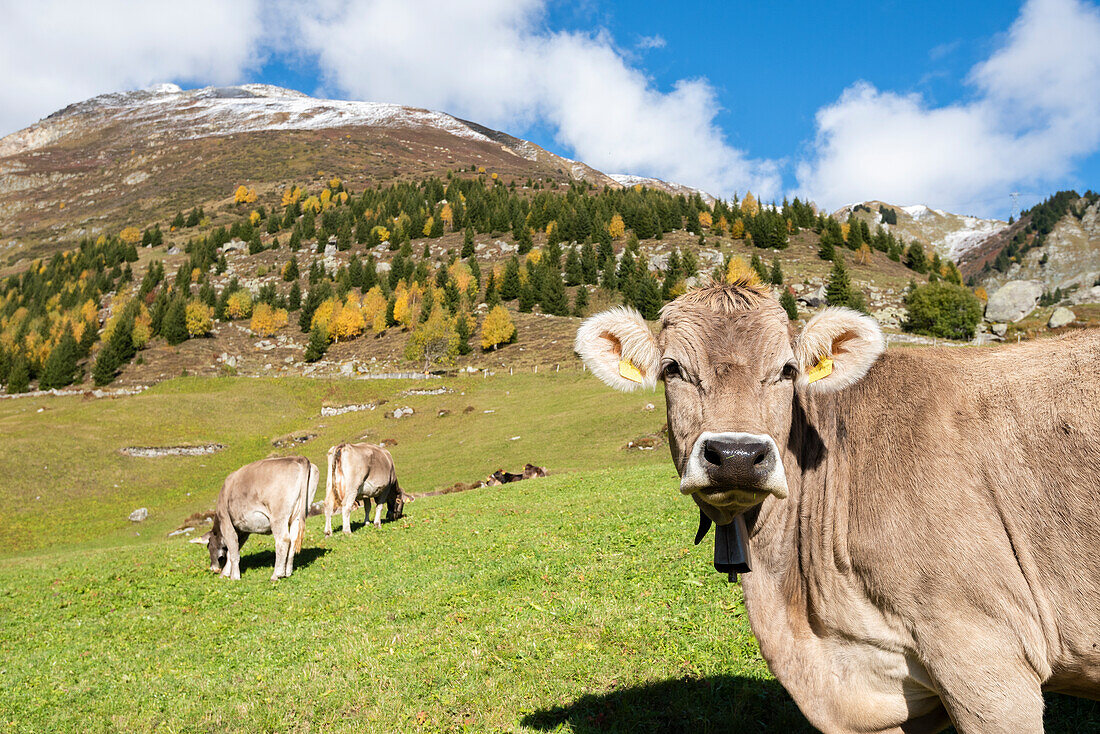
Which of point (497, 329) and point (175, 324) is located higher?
point (497, 329)

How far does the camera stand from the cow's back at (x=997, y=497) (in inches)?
116

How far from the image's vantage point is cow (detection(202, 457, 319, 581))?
13.8 m

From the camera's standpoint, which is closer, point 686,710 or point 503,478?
point 686,710

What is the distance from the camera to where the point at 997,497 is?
310 centimetres

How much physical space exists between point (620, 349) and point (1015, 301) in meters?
124

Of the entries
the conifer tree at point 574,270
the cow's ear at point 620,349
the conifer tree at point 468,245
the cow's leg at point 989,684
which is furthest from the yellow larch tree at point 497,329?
the cow's leg at point 989,684

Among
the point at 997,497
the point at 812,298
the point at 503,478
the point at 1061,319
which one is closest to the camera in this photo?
the point at 997,497

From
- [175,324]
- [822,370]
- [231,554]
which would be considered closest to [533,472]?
[231,554]

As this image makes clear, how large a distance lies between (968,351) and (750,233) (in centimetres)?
12541

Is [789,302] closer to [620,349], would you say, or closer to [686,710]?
[686,710]

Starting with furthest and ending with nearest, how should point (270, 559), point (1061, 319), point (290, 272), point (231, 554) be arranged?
point (290, 272) < point (1061, 319) < point (270, 559) < point (231, 554)

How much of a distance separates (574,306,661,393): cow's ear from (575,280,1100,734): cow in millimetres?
13

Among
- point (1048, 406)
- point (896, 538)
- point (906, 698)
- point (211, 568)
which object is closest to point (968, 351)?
point (1048, 406)

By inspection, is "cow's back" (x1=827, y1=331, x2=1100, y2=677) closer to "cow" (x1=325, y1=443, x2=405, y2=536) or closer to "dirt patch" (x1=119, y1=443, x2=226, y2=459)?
"cow" (x1=325, y1=443, x2=405, y2=536)
